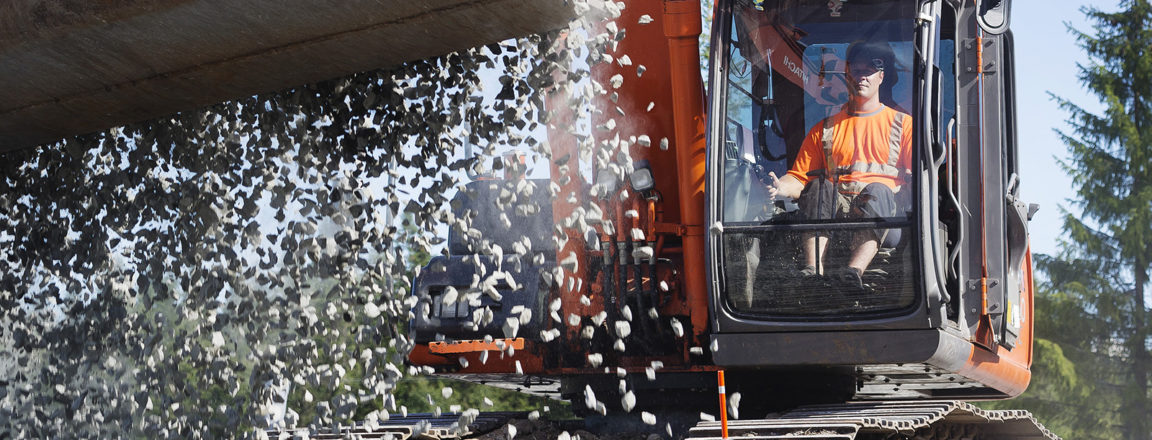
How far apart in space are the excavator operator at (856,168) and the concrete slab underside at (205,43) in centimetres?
104

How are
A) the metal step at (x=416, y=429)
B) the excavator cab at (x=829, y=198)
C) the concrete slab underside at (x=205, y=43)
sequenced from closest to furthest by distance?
the concrete slab underside at (x=205, y=43) → the excavator cab at (x=829, y=198) → the metal step at (x=416, y=429)

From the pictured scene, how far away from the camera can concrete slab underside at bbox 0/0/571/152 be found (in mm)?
3801

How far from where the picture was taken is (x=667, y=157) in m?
4.71

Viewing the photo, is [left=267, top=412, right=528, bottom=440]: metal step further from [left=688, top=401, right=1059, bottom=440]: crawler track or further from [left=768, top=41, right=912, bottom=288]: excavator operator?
[left=768, top=41, right=912, bottom=288]: excavator operator

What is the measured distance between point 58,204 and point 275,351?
1.26 meters

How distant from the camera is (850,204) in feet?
13.9

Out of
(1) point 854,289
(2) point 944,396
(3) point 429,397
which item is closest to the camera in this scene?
(1) point 854,289

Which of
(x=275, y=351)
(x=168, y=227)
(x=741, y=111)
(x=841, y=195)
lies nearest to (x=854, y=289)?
(x=841, y=195)

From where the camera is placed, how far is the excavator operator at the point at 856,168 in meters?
4.21

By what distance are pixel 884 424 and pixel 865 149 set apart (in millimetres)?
1026

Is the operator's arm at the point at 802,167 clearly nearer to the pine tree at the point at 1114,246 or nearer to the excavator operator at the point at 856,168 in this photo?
the excavator operator at the point at 856,168

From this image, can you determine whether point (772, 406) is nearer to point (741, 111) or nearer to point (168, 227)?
point (741, 111)

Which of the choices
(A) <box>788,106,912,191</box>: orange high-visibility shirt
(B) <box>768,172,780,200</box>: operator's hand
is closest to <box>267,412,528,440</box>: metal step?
(B) <box>768,172,780,200</box>: operator's hand

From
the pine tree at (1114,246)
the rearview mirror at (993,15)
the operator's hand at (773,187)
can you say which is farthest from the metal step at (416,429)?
the pine tree at (1114,246)
